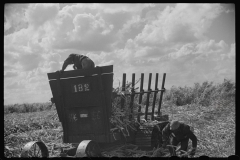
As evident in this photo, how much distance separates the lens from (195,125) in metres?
10.8

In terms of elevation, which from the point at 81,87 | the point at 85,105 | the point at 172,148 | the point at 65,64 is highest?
the point at 65,64

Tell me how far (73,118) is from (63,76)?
3.57 feet

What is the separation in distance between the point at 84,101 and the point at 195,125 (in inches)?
254

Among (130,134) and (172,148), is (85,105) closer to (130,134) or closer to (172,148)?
(130,134)

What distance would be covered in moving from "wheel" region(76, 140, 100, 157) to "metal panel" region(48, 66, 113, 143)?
1.06ft

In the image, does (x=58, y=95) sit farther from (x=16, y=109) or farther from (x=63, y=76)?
(x=16, y=109)

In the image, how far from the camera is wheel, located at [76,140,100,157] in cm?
533

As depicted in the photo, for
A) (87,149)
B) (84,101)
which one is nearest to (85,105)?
(84,101)

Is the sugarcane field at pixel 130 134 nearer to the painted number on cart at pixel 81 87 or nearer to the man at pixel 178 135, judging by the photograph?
the man at pixel 178 135

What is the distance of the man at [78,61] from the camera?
6680 mm

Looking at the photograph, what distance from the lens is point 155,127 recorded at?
729 centimetres

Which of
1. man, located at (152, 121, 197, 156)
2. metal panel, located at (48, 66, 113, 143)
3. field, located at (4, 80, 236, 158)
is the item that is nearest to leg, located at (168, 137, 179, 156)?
man, located at (152, 121, 197, 156)

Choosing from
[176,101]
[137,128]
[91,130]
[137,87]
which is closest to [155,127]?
[137,128]

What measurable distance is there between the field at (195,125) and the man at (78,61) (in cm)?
173
